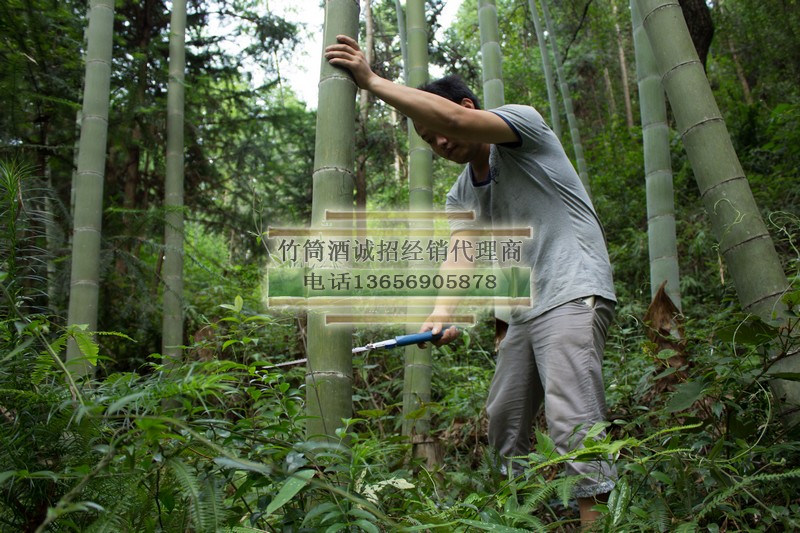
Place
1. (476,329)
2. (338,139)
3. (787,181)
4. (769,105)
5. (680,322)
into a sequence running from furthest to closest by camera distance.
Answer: (769,105)
(787,181)
(476,329)
(680,322)
(338,139)

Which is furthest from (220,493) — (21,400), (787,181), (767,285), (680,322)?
(787,181)

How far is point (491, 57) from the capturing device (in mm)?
3637

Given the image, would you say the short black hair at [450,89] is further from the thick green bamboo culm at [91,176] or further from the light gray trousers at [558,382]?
the thick green bamboo culm at [91,176]

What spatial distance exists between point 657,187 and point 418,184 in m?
1.21

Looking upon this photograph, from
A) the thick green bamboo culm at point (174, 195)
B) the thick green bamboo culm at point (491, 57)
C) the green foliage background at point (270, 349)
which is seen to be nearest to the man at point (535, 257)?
the green foliage background at point (270, 349)

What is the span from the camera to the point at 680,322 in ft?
8.46

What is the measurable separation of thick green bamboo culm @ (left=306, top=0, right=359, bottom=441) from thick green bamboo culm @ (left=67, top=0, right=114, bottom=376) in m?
2.07

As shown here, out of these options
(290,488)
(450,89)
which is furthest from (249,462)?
(450,89)

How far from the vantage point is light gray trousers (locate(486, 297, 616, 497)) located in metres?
1.80

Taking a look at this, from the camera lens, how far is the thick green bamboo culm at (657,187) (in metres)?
3.19

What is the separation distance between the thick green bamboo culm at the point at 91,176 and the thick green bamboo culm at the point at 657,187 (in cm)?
284

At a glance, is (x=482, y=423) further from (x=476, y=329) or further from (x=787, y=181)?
(x=787, y=181)

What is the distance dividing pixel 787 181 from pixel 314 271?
515cm

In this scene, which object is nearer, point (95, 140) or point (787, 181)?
point (95, 140)
